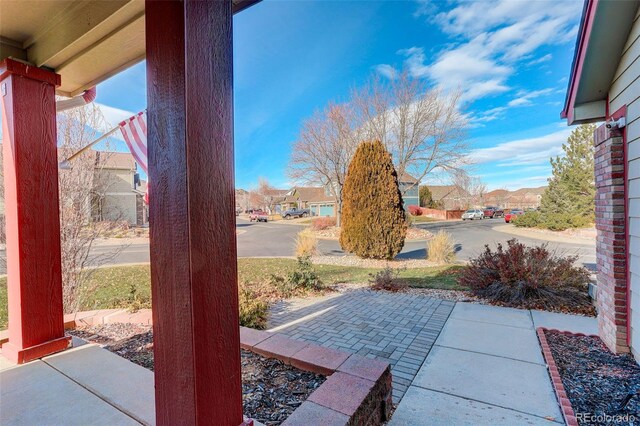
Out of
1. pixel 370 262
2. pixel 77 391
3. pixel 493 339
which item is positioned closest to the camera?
pixel 77 391

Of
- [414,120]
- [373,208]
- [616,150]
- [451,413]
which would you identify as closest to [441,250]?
[373,208]

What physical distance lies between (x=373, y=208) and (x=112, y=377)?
27.3 ft

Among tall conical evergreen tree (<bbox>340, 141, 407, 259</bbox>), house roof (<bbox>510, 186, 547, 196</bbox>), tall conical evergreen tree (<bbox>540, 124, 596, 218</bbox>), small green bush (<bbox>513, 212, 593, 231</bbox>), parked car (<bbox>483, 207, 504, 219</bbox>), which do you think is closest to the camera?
tall conical evergreen tree (<bbox>340, 141, 407, 259</bbox>)

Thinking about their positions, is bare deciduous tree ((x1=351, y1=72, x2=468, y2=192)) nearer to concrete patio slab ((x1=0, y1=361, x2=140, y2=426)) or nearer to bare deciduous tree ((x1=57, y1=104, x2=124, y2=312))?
bare deciduous tree ((x1=57, y1=104, x2=124, y2=312))

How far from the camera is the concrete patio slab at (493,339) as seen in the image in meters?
3.15

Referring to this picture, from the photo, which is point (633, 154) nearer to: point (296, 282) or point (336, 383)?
point (336, 383)

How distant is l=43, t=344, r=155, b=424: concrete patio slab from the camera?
1811 millimetres

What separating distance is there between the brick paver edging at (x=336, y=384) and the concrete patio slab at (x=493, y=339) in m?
1.65

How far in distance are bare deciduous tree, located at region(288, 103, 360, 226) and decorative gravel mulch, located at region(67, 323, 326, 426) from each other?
16.0 metres

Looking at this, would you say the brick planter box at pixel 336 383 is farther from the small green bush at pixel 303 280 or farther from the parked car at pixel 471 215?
the parked car at pixel 471 215

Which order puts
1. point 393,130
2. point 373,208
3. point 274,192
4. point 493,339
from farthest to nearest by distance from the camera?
1. point 274,192
2. point 393,130
3. point 373,208
4. point 493,339

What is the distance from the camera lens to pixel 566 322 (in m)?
4.02

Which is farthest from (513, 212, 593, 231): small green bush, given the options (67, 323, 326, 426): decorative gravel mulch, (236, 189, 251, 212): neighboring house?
(236, 189, 251, 212): neighboring house

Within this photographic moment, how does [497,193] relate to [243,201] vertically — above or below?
above
